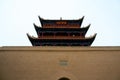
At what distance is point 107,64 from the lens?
11969mm

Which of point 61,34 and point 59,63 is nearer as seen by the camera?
point 59,63

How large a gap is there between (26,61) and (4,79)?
1767 mm

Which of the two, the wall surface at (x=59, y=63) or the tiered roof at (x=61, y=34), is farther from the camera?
the tiered roof at (x=61, y=34)

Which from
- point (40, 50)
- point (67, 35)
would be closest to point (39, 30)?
point (67, 35)

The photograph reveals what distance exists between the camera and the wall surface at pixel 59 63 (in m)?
11.6

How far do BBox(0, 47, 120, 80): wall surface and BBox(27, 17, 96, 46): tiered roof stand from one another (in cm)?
355

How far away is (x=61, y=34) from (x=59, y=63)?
5.32 meters

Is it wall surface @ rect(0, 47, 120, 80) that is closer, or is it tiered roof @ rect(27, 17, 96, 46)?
wall surface @ rect(0, 47, 120, 80)

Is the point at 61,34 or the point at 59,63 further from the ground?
the point at 61,34

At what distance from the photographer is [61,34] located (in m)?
16.8

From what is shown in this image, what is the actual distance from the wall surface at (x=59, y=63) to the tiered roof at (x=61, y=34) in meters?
3.55

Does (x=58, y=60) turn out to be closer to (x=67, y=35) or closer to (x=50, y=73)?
(x=50, y=73)

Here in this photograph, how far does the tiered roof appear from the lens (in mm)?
15789

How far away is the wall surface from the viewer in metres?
11.6
